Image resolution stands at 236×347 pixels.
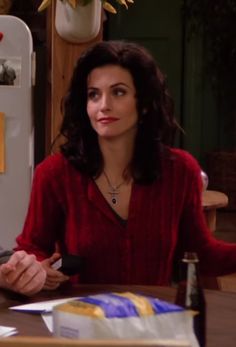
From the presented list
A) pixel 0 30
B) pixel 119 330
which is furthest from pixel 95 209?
pixel 119 330

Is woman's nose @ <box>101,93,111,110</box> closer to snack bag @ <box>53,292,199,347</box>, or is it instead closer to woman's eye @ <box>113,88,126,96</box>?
woman's eye @ <box>113,88,126,96</box>

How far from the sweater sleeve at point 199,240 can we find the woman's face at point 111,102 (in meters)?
0.23

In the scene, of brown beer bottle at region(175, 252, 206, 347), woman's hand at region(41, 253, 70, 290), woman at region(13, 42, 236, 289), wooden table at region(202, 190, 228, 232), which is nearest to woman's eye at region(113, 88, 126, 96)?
woman at region(13, 42, 236, 289)

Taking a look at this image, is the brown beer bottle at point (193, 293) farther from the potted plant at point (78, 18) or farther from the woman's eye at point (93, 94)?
the potted plant at point (78, 18)

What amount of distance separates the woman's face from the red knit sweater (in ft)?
0.55

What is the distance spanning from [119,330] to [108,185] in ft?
3.56

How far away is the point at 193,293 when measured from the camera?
1.00 metres

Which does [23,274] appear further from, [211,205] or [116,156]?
[211,205]

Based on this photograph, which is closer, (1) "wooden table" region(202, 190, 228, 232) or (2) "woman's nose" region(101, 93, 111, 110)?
(2) "woman's nose" region(101, 93, 111, 110)

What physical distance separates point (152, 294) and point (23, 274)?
0.28 metres

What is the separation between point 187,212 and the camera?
6.15 feet

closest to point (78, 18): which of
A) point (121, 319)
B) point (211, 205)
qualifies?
point (211, 205)

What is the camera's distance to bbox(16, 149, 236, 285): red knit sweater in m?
1.78

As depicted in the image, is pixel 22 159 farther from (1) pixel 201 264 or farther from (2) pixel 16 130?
(1) pixel 201 264
